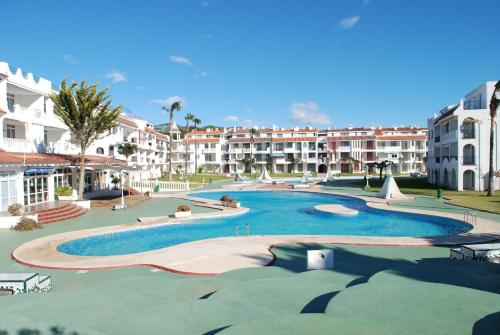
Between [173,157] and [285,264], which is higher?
[173,157]

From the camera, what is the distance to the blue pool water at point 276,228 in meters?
17.3

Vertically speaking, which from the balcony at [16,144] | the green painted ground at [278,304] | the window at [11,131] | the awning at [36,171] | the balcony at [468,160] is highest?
the window at [11,131]

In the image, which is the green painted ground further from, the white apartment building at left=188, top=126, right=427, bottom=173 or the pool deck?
the white apartment building at left=188, top=126, right=427, bottom=173

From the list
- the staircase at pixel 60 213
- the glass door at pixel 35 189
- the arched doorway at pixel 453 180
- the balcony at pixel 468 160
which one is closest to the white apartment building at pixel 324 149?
the arched doorway at pixel 453 180

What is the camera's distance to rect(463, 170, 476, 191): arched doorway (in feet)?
A: 133

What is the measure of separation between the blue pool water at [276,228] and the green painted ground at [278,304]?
6.17m

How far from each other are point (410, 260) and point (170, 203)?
2368 cm

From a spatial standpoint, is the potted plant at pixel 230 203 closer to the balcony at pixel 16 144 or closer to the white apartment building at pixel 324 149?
the balcony at pixel 16 144

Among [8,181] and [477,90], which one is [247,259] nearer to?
[8,181]

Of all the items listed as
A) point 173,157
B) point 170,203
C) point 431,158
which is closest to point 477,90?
point 431,158

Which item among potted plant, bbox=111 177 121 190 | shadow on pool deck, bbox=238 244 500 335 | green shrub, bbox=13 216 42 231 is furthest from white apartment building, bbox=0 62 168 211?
shadow on pool deck, bbox=238 244 500 335

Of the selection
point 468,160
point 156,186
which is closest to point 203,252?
point 156,186

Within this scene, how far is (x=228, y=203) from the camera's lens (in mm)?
28828

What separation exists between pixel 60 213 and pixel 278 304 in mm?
20934
